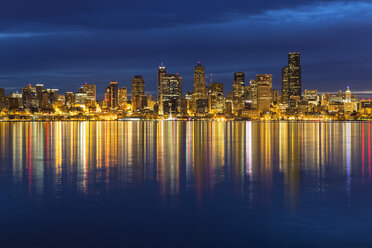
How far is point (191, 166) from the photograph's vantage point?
37.6m

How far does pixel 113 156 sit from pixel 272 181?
21.0 metres

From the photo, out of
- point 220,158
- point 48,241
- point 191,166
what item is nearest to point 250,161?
point 220,158

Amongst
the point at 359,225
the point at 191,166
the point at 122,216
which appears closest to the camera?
the point at 359,225

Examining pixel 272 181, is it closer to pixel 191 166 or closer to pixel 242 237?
pixel 191 166

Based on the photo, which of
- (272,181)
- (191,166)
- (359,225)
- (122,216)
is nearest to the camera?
(359,225)

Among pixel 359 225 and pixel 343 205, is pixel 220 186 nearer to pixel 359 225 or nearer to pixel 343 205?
pixel 343 205

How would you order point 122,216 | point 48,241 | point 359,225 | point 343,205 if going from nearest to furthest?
point 48,241 < point 359,225 < point 122,216 < point 343,205

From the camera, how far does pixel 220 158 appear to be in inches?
1754

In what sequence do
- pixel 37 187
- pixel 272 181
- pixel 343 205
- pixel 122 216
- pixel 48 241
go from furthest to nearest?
1. pixel 272 181
2. pixel 37 187
3. pixel 343 205
4. pixel 122 216
5. pixel 48 241

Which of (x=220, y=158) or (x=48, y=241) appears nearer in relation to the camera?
(x=48, y=241)

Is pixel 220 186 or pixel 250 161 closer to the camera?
pixel 220 186

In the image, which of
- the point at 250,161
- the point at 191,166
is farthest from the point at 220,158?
the point at 191,166

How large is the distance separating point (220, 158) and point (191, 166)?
7515 millimetres

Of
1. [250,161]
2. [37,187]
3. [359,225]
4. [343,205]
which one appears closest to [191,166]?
[250,161]
